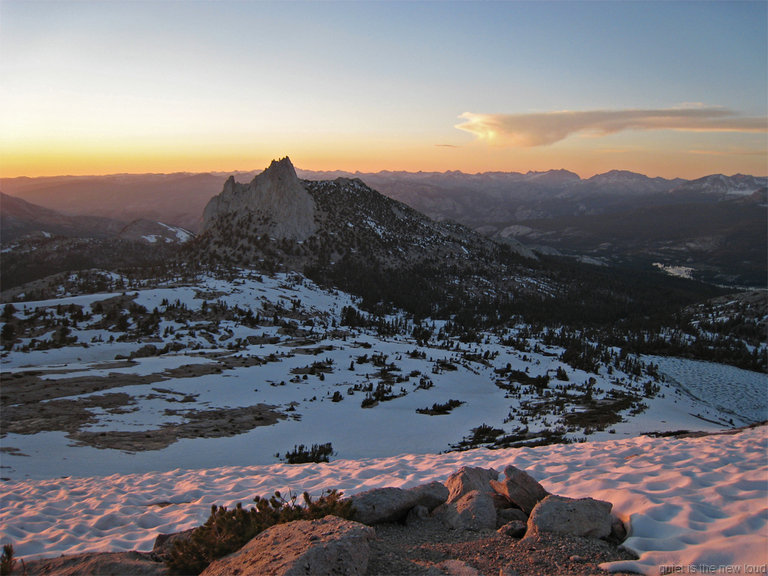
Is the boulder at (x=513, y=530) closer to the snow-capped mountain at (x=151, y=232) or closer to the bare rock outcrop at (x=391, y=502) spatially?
the bare rock outcrop at (x=391, y=502)

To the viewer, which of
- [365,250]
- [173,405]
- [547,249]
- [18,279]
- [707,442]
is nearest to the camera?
[707,442]

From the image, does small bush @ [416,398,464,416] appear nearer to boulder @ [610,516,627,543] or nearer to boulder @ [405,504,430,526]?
boulder @ [405,504,430,526]

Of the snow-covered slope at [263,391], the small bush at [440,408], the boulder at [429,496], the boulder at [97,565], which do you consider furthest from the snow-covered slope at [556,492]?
the small bush at [440,408]

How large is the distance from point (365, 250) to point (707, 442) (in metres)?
55.2

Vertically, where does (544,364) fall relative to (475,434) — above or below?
below

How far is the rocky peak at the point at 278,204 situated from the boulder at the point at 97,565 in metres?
54.4

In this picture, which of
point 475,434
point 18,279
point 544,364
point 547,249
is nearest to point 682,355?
point 544,364

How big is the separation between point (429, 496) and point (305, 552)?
298cm

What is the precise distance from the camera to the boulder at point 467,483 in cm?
640

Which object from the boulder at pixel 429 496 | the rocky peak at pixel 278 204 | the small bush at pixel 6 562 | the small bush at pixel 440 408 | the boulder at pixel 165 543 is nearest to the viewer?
the small bush at pixel 6 562

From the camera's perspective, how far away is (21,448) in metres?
11.3

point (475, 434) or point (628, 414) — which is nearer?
point (475, 434)

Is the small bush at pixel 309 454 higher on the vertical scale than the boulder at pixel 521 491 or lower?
lower

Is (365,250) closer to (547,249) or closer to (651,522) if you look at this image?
(651,522)
